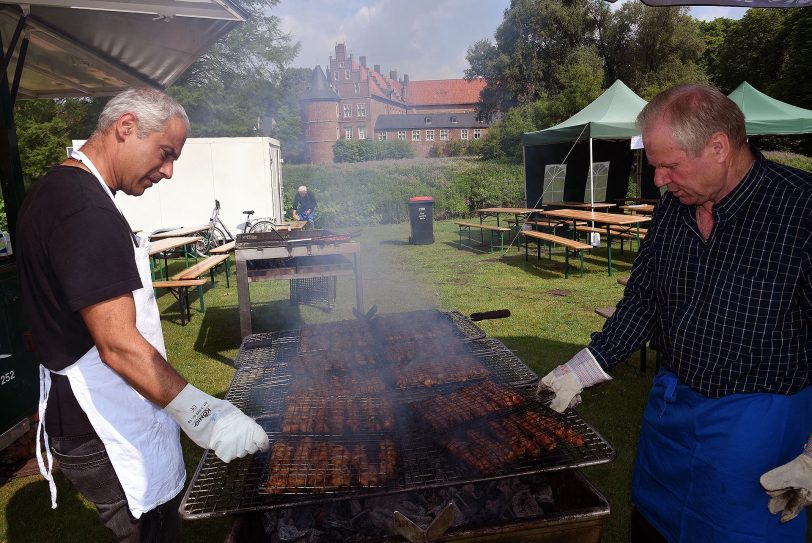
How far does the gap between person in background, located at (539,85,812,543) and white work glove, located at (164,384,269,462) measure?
1801 millimetres

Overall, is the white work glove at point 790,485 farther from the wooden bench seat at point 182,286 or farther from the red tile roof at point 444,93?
the red tile roof at point 444,93

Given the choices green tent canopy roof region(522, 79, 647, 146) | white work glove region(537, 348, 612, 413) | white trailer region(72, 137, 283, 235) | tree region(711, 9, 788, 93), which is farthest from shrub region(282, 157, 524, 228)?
tree region(711, 9, 788, 93)

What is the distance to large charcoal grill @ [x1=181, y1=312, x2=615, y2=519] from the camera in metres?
2.11

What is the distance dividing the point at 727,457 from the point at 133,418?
239 cm

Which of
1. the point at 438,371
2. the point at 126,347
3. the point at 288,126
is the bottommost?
the point at 438,371

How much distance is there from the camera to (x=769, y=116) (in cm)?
1262

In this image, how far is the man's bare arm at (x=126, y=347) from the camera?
1.72 m

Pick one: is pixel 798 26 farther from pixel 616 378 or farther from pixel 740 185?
pixel 740 185

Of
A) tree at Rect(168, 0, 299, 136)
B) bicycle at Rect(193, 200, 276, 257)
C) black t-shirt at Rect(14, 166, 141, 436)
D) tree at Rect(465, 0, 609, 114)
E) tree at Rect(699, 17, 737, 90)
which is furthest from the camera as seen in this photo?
tree at Rect(699, 17, 737, 90)

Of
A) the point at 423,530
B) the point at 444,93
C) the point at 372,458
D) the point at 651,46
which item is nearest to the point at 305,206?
the point at 372,458

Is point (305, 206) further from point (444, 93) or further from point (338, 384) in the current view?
point (444, 93)

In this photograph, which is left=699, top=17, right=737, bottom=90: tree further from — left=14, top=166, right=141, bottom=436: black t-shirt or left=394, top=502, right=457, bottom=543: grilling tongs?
left=14, top=166, right=141, bottom=436: black t-shirt

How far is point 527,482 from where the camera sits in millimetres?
2711

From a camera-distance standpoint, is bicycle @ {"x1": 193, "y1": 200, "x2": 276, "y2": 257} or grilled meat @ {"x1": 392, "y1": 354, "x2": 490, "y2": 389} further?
bicycle @ {"x1": 193, "y1": 200, "x2": 276, "y2": 257}
